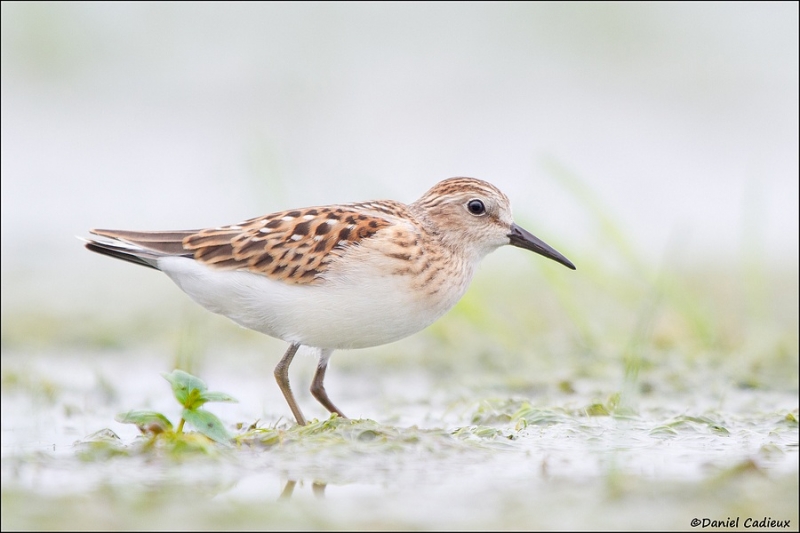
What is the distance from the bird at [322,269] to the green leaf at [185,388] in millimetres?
979

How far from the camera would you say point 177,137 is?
17125 millimetres

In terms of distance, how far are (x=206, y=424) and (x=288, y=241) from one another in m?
1.49

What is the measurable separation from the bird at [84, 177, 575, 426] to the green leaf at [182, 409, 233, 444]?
905 millimetres

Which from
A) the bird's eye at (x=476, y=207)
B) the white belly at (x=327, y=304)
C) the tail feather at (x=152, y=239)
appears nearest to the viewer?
the white belly at (x=327, y=304)

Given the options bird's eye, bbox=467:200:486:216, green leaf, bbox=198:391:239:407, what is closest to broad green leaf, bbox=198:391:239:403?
green leaf, bbox=198:391:239:407

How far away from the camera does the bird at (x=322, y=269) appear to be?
632 cm

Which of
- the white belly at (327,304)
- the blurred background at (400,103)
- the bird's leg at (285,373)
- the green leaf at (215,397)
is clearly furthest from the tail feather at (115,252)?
the blurred background at (400,103)

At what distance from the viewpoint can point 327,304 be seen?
631 cm

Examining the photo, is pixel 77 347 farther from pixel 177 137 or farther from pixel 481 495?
pixel 177 137

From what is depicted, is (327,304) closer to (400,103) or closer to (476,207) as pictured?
(476,207)

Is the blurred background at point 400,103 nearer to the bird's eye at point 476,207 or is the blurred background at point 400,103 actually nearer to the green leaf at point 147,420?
the bird's eye at point 476,207

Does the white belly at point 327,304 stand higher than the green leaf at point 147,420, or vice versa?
the white belly at point 327,304

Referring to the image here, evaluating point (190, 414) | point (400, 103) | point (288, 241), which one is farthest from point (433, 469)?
point (400, 103)

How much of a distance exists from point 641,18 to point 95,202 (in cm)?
1019
